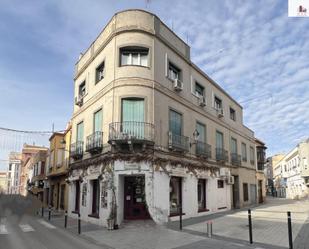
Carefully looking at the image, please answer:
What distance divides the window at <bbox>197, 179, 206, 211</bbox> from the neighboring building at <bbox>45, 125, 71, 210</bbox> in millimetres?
9714

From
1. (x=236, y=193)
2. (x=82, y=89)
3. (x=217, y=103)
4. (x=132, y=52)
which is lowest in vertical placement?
(x=236, y=193)

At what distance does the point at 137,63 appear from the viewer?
54.0 feet

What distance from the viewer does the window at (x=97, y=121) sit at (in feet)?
57.9

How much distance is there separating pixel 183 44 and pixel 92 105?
698cm

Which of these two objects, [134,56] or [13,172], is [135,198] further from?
[13,172]

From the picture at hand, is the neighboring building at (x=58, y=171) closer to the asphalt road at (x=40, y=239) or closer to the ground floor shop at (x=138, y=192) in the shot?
the ground floor shop at (x=138, y=192)

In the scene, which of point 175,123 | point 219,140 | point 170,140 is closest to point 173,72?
point 175,123

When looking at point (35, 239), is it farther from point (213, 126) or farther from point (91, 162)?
point (213, 126)

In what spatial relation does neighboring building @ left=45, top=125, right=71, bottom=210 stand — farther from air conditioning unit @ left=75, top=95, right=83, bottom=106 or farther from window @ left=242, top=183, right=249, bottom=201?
window @ left=242, top=183, right=249, bottom=201

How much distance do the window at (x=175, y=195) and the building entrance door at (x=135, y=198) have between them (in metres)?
1.80

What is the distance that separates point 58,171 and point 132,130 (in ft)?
43.1

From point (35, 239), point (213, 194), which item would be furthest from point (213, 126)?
point (35, 239)

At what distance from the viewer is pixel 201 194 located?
67.0ft

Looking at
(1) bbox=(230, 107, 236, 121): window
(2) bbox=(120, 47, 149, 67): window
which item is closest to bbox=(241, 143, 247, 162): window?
(1) bbox=(230, 107, 236, 121): window
